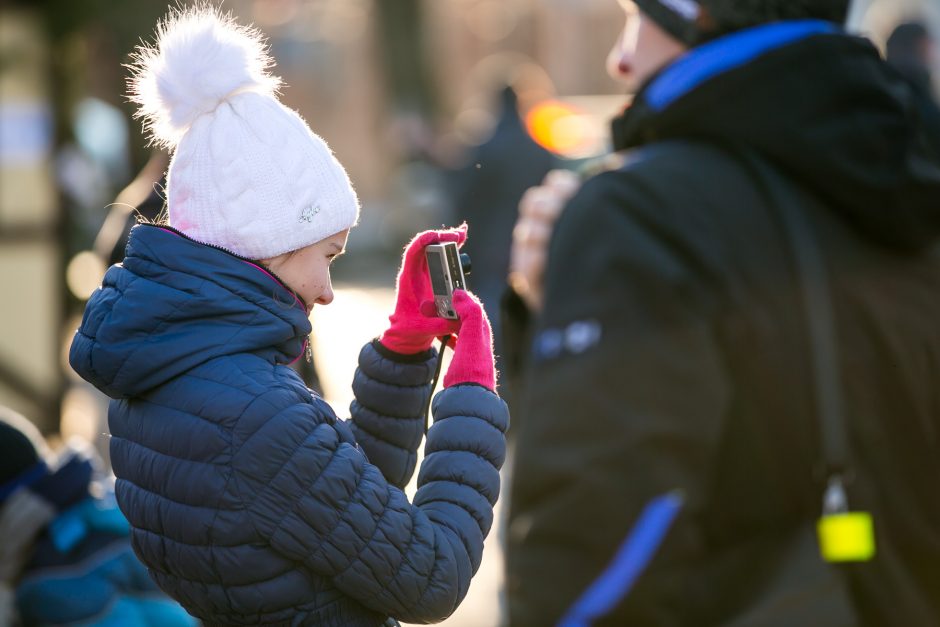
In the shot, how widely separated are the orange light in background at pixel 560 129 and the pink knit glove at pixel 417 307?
11264 mm

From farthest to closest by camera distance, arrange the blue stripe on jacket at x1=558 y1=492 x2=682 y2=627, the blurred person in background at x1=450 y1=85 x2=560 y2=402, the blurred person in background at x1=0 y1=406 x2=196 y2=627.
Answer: the blurred person in background at x1=450 y1=85 x2=560 y2=402
the blurred person in background at x1=0 y1=406 x2=196 y2=627
the blue stripe on jacket at x1=558 y1=492 x2=682 y2=627

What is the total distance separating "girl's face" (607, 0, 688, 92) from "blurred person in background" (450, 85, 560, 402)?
500cm

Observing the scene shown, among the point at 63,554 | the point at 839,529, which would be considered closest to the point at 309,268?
the point at 839,529

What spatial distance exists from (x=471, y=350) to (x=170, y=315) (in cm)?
49

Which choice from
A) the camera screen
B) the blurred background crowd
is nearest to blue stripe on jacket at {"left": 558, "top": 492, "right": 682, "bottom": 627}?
the camera screen

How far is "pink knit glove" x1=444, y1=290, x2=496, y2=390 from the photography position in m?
2.21

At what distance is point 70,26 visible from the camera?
6.87 meters

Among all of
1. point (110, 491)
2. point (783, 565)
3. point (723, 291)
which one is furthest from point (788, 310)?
point (110, 491)

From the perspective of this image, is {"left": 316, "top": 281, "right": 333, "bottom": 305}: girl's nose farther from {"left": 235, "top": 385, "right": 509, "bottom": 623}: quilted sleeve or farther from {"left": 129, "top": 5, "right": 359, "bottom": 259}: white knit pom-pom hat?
{"left": 235, "top": 385, "right": 509, "bottom": 623}: quilted sleeve

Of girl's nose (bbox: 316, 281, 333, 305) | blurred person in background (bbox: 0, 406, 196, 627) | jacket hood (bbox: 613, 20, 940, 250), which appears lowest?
blurred person in background (bbox: 0, 406, 196, 627)

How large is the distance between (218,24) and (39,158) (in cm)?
499

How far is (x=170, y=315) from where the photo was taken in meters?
2.09

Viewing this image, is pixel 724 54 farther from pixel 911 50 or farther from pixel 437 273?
pixel 911 50

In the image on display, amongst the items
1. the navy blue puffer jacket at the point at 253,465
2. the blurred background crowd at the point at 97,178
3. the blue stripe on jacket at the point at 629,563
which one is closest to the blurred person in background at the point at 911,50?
the blurred background crowd at the point at 97,178
